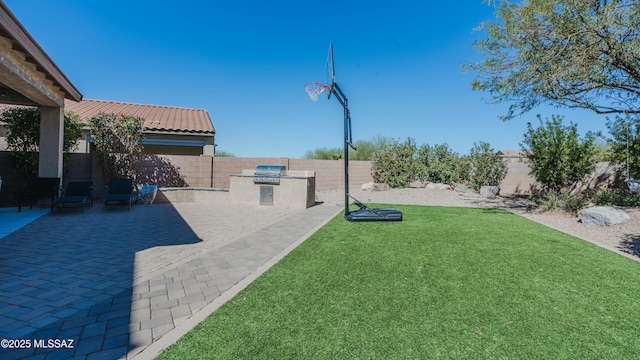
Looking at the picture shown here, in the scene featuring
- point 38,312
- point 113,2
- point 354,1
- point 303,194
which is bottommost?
point 38,312

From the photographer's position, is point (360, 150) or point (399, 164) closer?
point (399, 164)

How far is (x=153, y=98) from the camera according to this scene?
1956 centimetres

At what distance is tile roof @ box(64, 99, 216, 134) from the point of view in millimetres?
16047

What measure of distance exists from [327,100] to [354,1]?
311 inches

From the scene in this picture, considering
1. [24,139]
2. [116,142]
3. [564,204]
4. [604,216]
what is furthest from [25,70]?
[564,204]

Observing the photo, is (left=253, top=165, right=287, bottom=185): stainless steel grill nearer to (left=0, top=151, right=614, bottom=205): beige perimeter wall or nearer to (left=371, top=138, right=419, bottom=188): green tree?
(left=0, top=151, right=614, bottom=205): beige perimeter wall

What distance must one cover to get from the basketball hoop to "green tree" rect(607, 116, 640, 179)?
11.6 m

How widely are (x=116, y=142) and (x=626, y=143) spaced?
65.5ft

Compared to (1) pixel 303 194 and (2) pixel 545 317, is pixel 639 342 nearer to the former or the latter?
(2) pixel 545 317

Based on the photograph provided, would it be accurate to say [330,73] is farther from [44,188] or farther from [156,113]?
[156,113]

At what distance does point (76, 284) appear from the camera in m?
3.54

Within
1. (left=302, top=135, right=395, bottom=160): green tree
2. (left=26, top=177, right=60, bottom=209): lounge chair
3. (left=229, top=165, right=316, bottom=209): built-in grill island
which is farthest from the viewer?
(left=302, top=135, right=395, bottom=160): green tree

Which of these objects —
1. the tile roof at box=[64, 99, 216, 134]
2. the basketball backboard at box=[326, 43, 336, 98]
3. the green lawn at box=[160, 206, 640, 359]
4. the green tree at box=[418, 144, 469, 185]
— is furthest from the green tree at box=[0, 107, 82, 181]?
the green tree at box=[418, 144, 469, 185]

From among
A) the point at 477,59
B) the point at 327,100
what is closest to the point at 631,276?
the point at 327,100
